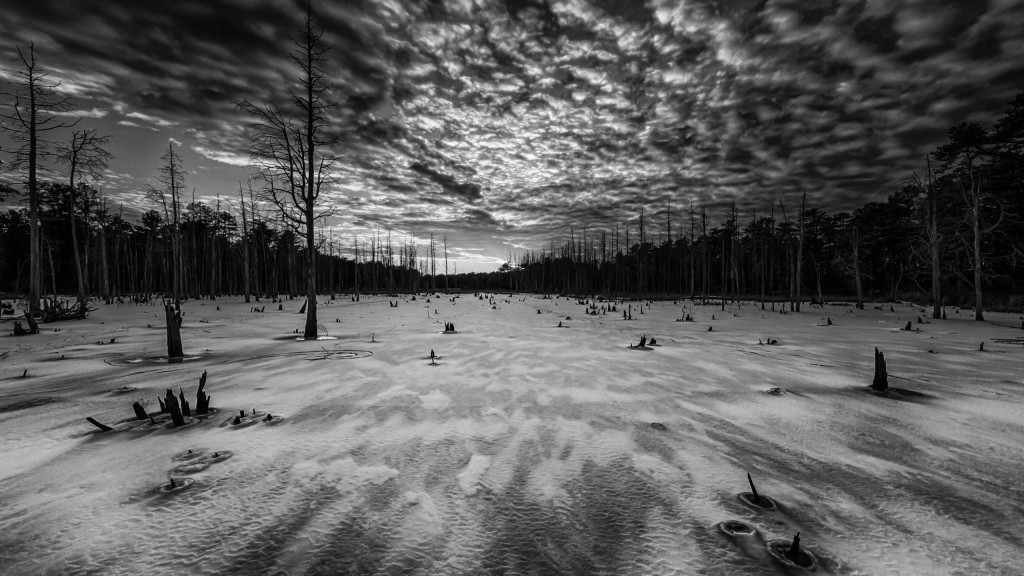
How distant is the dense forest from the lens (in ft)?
81.8

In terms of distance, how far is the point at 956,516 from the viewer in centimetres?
277

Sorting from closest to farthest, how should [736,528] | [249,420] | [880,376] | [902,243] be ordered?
[736,528] < [249,420] < [880,376] < [902,243]

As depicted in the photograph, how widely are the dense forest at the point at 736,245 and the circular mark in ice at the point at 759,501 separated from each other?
51.3 feet

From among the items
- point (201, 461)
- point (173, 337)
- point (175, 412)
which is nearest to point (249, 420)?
point (175, 412)

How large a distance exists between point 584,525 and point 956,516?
2.82 meters

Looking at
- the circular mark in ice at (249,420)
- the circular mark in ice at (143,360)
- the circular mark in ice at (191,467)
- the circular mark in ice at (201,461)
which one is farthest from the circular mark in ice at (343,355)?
the circular mark in ice at (191,467)

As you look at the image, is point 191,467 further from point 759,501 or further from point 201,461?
point 759,501

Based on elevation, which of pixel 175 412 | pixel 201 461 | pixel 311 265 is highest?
pixel 311 265

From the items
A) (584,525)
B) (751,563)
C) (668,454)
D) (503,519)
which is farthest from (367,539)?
(668,454)

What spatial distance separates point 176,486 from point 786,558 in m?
4.50

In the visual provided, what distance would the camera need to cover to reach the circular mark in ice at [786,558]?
7.11 feet

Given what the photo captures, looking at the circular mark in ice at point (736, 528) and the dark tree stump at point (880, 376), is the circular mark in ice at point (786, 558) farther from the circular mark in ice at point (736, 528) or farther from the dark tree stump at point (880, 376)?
the dark tree stump at point (880, 376)

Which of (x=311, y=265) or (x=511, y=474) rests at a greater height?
(x=311, y=265)

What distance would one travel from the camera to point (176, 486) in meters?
3.05
